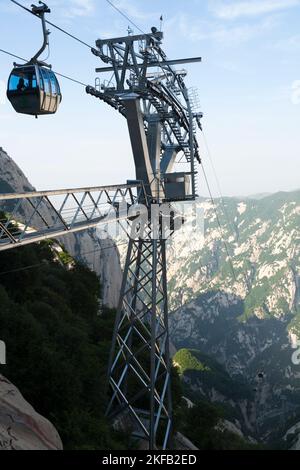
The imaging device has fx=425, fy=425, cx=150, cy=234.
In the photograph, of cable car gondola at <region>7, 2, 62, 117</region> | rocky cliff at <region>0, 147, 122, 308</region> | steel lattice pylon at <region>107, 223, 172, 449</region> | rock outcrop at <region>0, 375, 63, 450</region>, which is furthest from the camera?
rocky cliff at <region>0, 147, 122, 308</region>

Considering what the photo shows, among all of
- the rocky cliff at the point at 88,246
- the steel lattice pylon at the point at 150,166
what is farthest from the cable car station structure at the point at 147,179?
the rocky cliff at the point at 88,246

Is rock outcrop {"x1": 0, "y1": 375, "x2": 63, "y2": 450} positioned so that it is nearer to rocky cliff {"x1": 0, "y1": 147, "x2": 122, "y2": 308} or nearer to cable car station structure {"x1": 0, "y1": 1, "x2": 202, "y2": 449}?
cable car station structure {"x1": 0, "y1": 1, "x2": 202, "y2": 449}

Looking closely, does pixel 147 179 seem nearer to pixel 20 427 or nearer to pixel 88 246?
pixel 20 427

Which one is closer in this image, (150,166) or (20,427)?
(20,427)

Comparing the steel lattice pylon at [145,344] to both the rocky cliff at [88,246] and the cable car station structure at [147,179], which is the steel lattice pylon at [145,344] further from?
the rocky cliff at [88,246]

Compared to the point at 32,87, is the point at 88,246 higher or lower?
lower

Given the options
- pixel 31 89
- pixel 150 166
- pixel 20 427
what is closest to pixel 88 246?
pixel 150 166

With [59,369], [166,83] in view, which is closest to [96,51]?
[166,83]

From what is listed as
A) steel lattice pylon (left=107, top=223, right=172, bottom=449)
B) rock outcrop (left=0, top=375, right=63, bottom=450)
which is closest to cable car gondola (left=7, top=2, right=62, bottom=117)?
steel lattice pylon (left=107, top=223, right=172, bottom=449)
